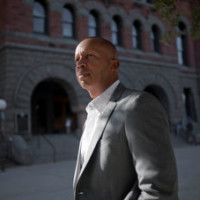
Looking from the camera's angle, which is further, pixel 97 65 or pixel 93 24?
pixel 93 24

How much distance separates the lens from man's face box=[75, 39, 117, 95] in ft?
5.75

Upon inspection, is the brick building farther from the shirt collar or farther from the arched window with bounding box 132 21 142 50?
the shirt collar

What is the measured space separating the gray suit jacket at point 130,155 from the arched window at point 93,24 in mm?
16442

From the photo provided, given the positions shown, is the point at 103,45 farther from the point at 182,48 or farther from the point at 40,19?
the point at 182,48

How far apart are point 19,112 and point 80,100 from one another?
3.86 m

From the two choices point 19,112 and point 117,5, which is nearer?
point 19,112

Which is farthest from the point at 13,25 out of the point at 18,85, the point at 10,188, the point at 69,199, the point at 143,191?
the point at 143,191

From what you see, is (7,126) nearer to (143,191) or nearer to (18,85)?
(18,85)

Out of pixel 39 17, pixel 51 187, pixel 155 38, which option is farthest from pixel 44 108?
pixel 51 187

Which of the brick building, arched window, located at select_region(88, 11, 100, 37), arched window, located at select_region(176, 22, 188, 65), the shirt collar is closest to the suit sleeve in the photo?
the shirt collar

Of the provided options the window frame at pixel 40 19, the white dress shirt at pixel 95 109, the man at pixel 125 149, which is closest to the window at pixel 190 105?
the window frame at pixel 40 19

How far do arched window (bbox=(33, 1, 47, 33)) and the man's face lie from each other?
47.1 feet

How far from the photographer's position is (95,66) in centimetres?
175

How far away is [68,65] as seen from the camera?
15078 mm
